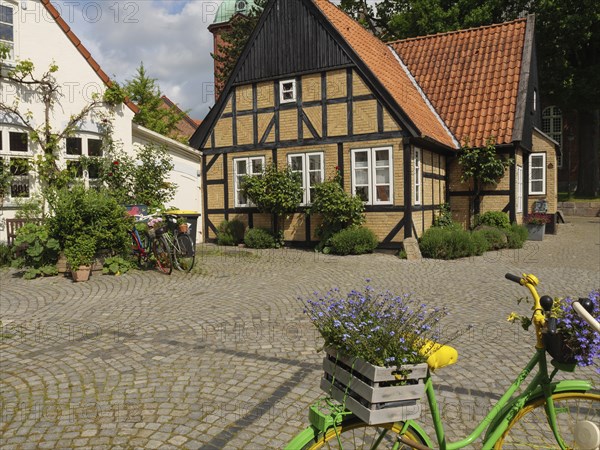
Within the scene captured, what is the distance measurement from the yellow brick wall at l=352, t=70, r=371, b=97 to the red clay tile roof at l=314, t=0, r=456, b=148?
15.8 inches

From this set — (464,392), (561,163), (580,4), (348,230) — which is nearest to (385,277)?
(348,230)

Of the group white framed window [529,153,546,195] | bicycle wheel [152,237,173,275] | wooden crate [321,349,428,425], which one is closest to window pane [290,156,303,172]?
bicycle wheel [152,237,173,275]

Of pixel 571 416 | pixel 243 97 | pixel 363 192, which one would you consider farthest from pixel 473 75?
pixel 571 416

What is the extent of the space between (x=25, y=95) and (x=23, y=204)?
266 centimetres

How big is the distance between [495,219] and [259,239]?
7017 mm

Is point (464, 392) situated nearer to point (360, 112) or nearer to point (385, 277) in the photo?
point (385, 277)

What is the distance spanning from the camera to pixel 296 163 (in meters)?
15.3

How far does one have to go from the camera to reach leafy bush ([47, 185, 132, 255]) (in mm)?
9461

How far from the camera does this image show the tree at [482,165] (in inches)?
611

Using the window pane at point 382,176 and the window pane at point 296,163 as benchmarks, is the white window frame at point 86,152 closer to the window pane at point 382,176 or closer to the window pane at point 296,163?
the window pane at point 296,163

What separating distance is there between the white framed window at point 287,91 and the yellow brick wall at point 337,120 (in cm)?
125

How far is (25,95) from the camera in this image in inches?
500

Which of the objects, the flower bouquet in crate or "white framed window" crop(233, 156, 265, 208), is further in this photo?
"white framed window" crop(233, 156, 265, 208)

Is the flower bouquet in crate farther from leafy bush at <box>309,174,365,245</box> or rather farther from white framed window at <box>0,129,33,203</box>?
white framed window at <box>0,129,33,203</box>
